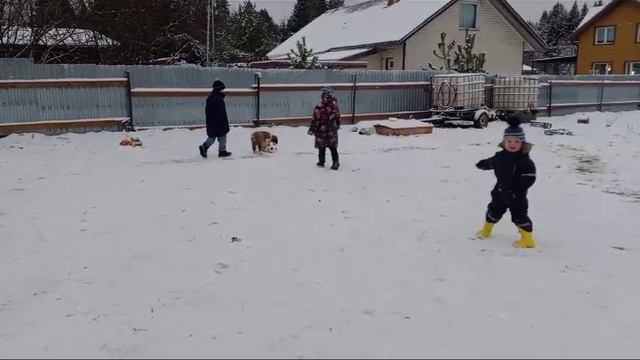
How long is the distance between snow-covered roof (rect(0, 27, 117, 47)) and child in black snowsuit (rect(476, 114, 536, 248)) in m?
14.2

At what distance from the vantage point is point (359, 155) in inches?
469

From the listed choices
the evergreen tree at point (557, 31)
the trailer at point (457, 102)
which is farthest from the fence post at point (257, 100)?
the evergreen tree at point (557, 31)

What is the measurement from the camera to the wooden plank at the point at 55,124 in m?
12.1

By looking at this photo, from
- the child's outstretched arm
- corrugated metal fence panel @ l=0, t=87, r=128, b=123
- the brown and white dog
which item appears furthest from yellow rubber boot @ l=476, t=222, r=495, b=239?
corrugated metal fence panel @ l=0, t=87, r=128, b=123

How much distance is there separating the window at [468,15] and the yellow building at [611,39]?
13.8 meters

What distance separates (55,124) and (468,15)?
23.6 metres

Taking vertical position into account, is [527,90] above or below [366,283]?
above

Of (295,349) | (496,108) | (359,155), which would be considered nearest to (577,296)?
(295,349)

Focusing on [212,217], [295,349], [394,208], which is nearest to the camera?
[295,349]

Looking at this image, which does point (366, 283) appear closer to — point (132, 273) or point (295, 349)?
point (295, 349)

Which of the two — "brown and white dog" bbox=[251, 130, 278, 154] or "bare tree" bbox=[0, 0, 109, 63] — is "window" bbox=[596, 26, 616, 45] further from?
"brown and white dog" bbox=[251, 130, 278, 154]

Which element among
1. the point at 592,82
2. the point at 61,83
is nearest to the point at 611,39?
the point at 592,82

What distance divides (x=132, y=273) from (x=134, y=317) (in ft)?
2.99

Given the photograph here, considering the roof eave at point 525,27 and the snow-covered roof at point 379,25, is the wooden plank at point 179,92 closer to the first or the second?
the snow-covered roof at point 379,25
